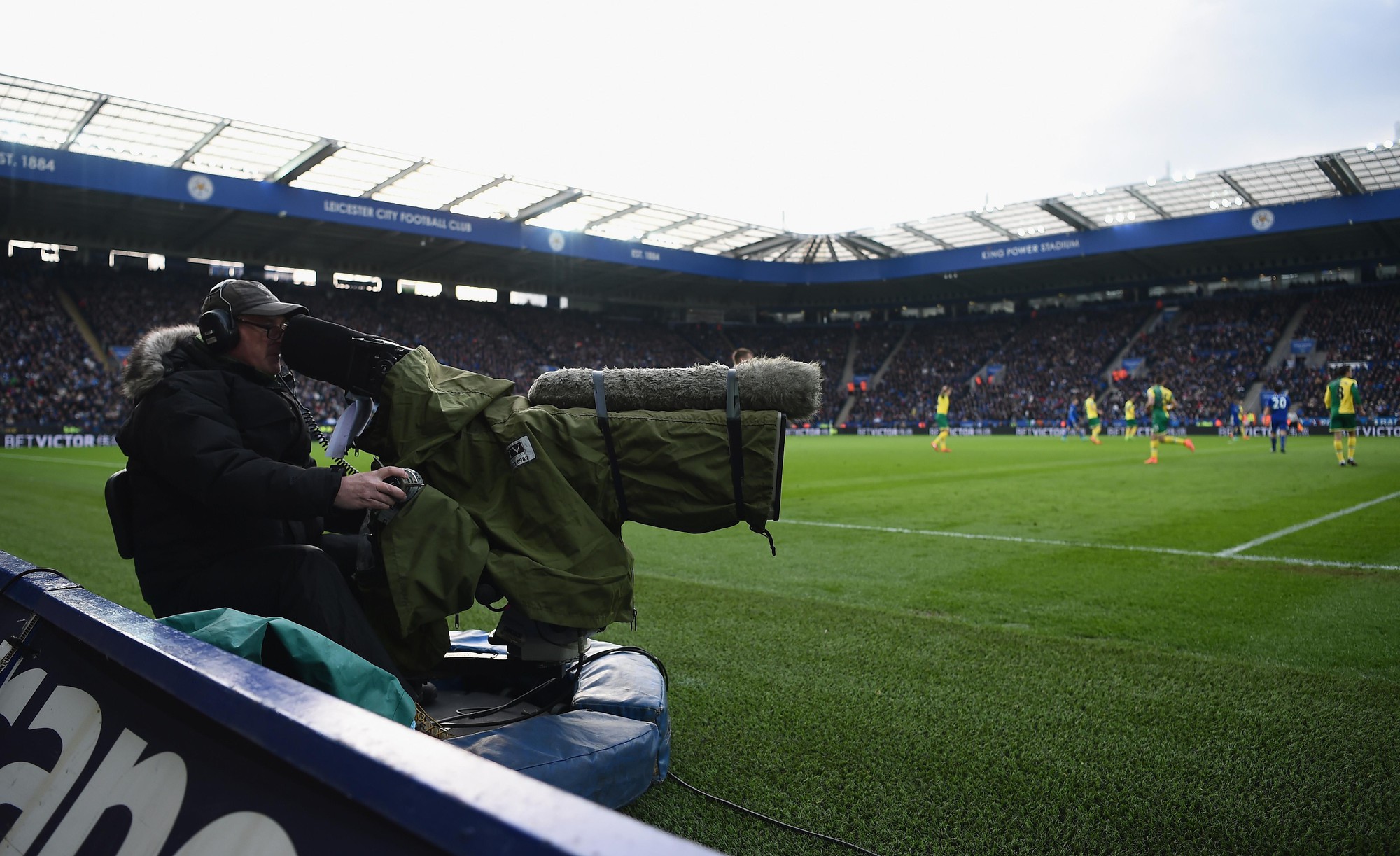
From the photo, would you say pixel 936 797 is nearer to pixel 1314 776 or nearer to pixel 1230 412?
pixel 1314 776

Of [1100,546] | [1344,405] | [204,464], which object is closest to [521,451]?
[204,464]

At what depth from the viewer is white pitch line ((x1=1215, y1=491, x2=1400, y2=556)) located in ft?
22.1

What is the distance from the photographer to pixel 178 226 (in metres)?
31.1

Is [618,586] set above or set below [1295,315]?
below

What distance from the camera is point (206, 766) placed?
1.39 meters

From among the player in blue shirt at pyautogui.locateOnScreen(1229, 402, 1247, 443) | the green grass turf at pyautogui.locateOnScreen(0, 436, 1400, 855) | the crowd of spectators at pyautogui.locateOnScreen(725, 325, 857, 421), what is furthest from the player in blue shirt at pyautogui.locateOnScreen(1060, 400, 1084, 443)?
the green grass turf at pyautogui.locateOnScreen(0, 436, 1400, 855)

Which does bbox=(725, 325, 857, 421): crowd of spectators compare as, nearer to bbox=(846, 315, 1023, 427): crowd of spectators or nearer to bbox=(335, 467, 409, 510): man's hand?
bbox=(846, 315, 1023, 427): crowd of spectators

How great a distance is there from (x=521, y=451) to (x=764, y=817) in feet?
4.24

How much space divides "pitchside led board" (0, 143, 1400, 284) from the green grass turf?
2156 cm

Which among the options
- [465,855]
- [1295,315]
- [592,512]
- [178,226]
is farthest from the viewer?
[1295,315]

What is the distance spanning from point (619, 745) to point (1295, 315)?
4548 cm

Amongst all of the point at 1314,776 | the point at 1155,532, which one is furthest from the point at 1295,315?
the point at 1314,776

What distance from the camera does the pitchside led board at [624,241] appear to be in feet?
82.1

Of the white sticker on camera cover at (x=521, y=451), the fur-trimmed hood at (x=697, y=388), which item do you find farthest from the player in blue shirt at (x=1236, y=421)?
the white sticker on camera cover at (x=521, y=451)
